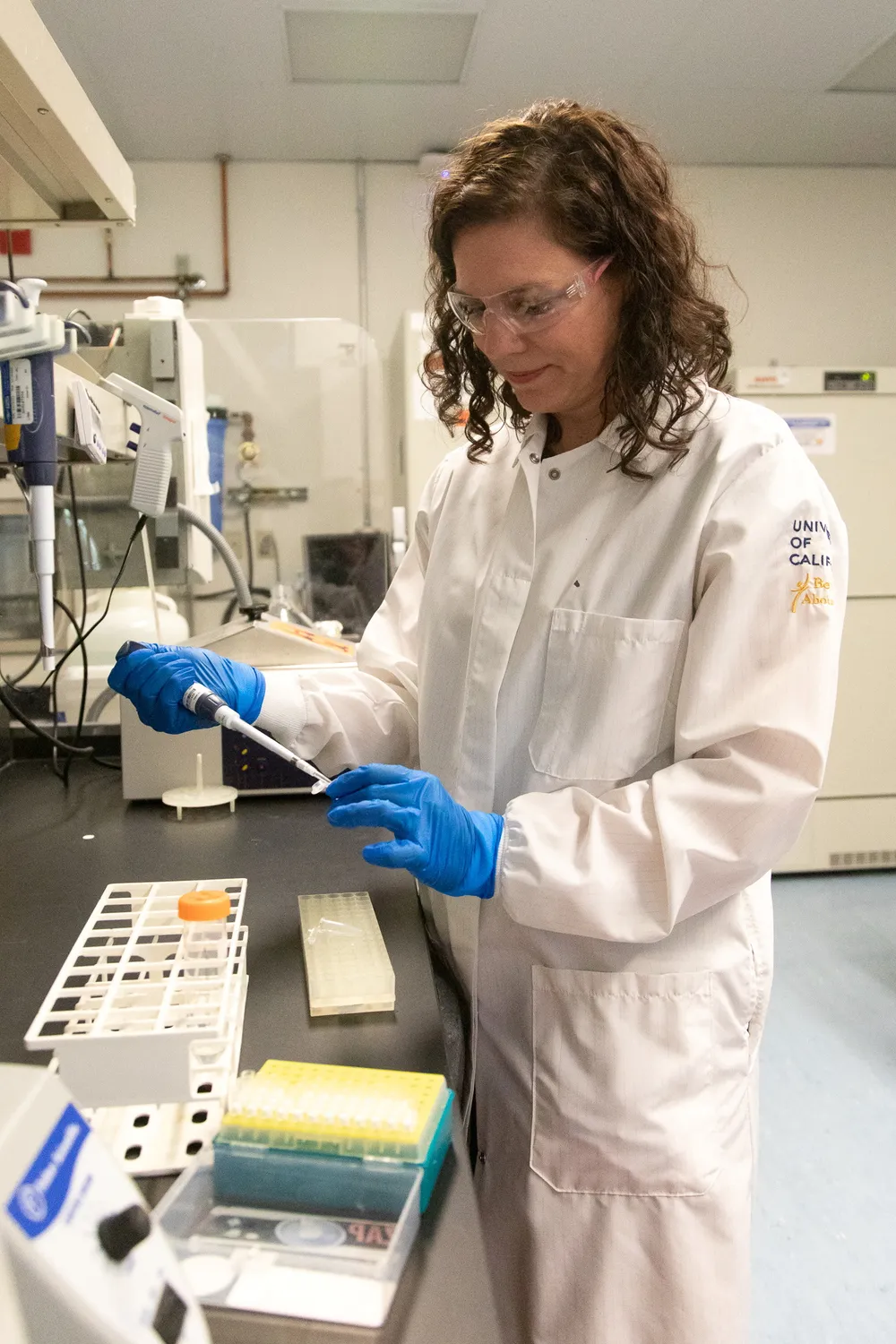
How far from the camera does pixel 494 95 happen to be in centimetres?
329

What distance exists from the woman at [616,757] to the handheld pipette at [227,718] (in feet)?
0.29

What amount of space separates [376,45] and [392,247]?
1.02 meters

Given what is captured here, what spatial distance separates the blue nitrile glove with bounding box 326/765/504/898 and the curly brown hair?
14.8 inches

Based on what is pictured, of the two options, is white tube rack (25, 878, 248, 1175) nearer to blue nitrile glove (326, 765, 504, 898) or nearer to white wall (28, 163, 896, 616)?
blue nitrile glove (326, 765, 504, 898)

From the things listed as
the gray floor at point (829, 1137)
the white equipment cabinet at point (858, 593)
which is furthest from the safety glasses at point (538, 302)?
the white equipment cabinet at point (858, 593)

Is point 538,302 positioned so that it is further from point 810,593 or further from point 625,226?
point 810,593

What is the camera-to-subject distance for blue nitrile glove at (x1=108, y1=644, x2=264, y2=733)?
1.18 m

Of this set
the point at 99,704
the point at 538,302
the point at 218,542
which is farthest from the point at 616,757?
the point at 99,704

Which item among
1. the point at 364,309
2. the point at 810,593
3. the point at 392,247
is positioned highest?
the point at 392,247

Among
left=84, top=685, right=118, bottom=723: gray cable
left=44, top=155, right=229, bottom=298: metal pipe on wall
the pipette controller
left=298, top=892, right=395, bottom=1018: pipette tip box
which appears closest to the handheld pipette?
the pipette controller

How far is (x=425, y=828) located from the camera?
35.0 inches

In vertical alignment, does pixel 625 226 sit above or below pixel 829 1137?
above

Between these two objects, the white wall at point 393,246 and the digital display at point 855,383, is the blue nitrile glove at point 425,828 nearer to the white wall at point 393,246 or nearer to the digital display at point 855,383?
the digital display at point 855,383

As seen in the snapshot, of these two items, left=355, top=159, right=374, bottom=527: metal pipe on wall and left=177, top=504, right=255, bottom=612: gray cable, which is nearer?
left=177, top=504, right=255, bottom=612: gray cable
